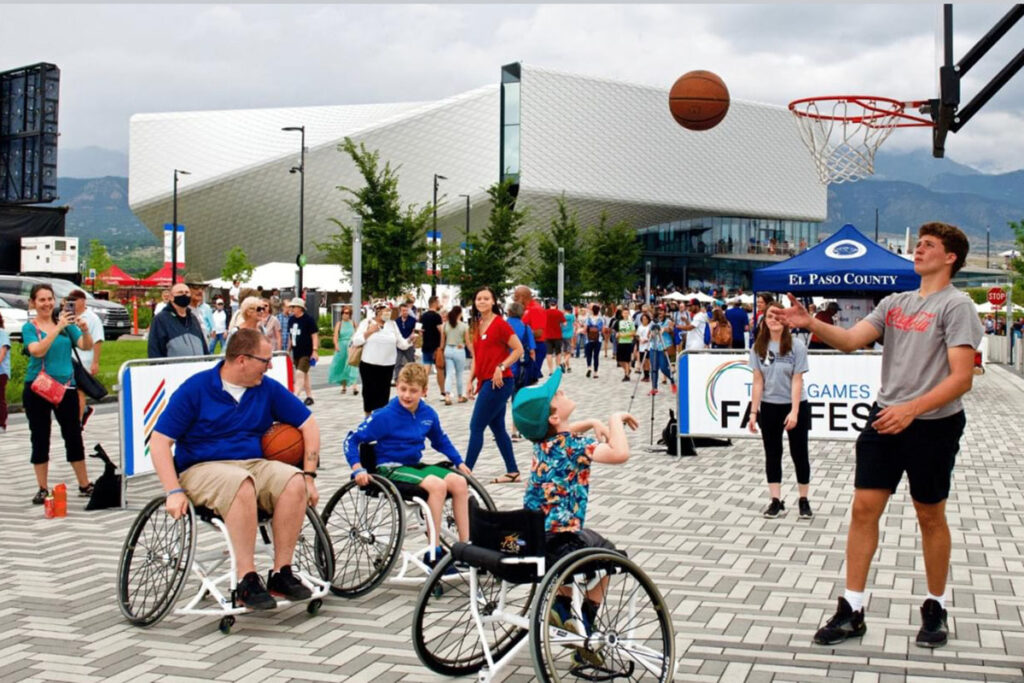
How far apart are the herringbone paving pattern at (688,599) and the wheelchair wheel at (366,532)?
0.44 ft

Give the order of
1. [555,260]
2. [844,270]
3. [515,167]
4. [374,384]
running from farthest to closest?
[515,167] → [555,260] → [844,270] → [374,384]

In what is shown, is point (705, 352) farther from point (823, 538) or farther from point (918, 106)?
point (918, 106)

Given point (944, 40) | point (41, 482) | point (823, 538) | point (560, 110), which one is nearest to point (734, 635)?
point (823, 538)

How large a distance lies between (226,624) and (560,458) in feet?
6.02

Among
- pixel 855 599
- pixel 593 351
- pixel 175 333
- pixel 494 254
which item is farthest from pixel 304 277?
pixel 855 599

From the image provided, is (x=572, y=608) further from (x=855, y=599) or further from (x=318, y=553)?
(x=318, y=553)

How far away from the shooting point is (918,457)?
4.91m

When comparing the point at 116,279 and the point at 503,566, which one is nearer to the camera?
the point at 503,566

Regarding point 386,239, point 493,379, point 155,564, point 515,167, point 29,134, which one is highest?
point 515,167

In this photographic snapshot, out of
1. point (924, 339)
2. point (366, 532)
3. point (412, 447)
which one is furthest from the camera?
point (412, 447)

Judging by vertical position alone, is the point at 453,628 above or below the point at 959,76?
below

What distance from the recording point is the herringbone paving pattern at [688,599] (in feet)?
15.3

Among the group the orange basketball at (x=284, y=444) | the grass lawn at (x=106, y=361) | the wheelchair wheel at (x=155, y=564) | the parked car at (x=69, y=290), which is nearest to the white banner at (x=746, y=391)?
the grass lawn at (x=106, y=361)

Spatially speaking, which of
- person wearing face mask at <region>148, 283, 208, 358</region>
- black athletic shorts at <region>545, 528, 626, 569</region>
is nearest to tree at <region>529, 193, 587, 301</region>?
person wearing face mask at <region>148, 283, 208, 358</region>
